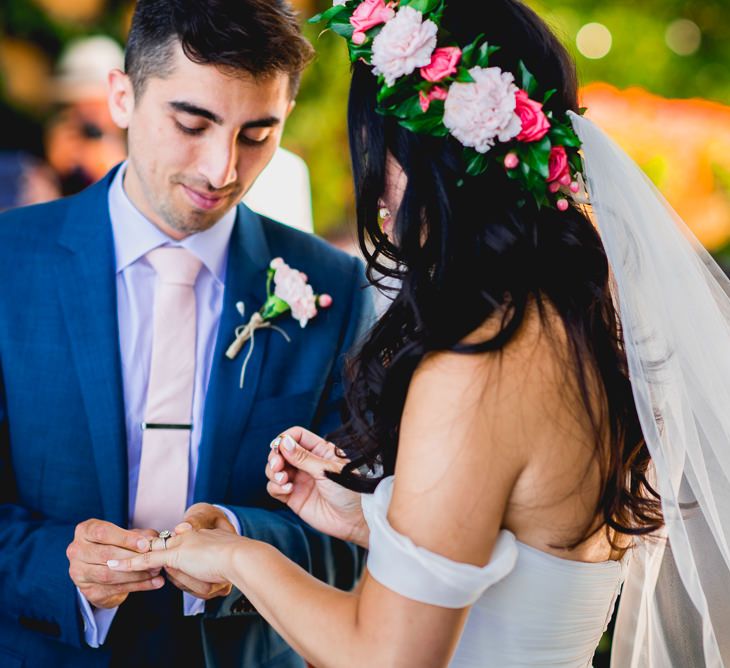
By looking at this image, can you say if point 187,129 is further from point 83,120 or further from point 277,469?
point 83,120

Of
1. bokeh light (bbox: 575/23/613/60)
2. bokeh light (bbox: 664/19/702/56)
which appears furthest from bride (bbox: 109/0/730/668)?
bokeh light (bbox: 664/19/702/56)

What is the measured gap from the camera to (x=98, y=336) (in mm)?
1917

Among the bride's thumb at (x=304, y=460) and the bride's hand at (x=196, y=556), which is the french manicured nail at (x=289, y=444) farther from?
the bride's hand at (x=196, y=556)

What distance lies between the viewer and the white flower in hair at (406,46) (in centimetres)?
140

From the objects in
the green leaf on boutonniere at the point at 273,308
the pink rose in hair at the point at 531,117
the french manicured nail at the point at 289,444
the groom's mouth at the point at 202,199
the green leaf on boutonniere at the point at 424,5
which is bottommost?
the french manicured nail at the point at 289,444

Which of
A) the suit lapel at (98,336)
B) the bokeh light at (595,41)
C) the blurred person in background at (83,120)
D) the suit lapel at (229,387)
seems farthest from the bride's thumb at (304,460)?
the bokeh light at (595,41)

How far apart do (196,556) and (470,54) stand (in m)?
0.97

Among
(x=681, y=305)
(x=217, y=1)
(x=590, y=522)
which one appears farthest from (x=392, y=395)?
(x=217, y=1)

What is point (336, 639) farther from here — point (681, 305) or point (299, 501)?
point (681, 305)

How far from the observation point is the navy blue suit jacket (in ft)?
6.15

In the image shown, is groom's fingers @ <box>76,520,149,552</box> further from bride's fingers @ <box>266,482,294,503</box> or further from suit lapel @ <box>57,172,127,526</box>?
bride's fingers @ <box>266,482,294,503</box>

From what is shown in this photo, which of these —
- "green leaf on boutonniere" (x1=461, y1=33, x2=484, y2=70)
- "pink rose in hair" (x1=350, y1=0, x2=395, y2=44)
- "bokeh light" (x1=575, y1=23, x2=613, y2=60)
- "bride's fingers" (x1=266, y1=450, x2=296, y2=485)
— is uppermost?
"bokeh light" (x1=575, y1=23, x2=613, y2=60)

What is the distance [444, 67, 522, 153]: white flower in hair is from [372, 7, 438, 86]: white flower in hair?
0.24ft

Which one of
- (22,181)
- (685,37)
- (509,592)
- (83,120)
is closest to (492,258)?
(509,592)
